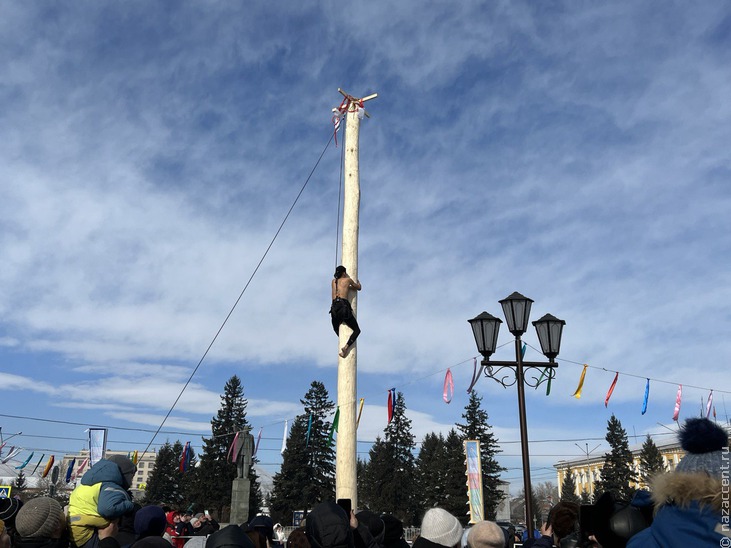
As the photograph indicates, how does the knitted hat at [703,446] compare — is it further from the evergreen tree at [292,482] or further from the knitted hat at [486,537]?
the evergreen tree at [292,482]

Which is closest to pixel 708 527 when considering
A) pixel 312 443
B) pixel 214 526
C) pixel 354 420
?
pixel 354 420

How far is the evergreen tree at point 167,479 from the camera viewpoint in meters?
62.2

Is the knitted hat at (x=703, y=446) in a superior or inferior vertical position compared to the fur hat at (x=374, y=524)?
superior

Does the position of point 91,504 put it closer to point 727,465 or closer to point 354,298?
point 727,465

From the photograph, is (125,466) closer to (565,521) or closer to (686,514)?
(565,521)

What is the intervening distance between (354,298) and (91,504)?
440 centimetres

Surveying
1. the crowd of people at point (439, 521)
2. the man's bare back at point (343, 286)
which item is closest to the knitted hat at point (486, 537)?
the crowd of people at point (439, 521)

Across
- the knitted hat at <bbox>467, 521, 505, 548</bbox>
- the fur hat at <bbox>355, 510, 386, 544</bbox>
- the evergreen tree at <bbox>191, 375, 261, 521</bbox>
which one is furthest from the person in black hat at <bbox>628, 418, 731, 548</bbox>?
the evergreen tree at <bbox>191, 375, 261, 521</bbox>

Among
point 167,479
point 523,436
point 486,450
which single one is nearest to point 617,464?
point 486,450

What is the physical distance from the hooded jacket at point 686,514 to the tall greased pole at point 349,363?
197 inches

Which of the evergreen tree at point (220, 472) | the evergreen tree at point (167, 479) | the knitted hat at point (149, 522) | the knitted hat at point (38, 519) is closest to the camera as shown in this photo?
the knitted hat at point (38, 519)

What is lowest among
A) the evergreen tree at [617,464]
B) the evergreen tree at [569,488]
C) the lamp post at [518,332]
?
the evergreen tree at [569,488]

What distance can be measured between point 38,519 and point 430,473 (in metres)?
58.9

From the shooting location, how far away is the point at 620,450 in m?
56.9
